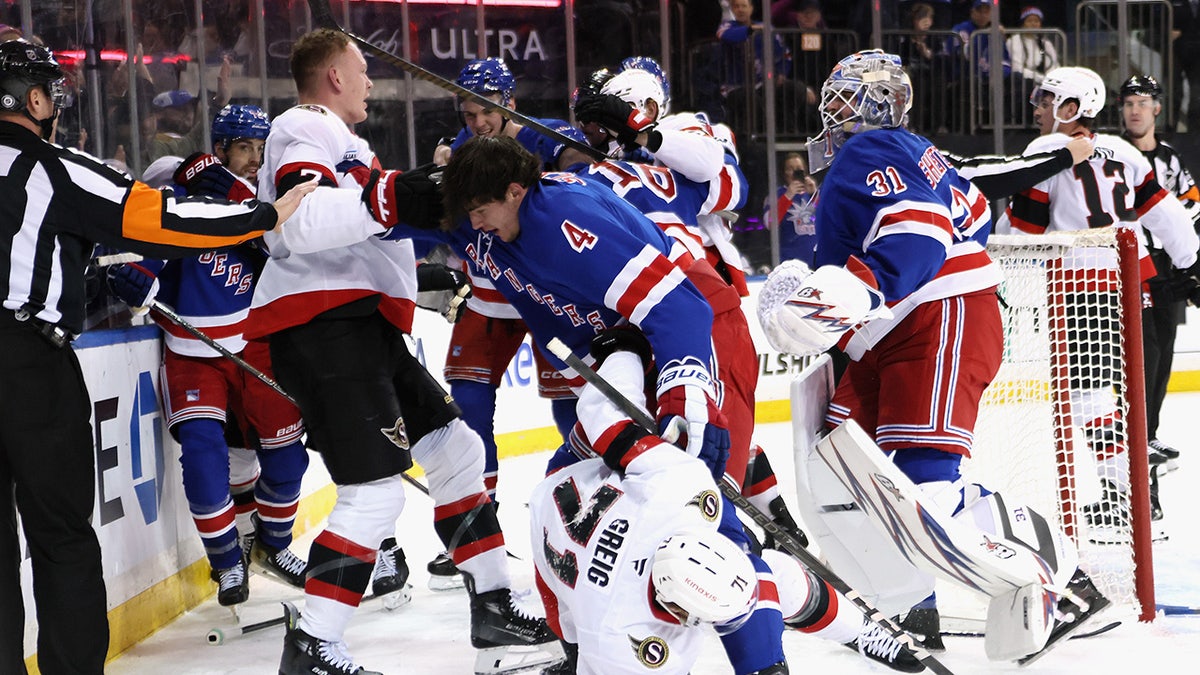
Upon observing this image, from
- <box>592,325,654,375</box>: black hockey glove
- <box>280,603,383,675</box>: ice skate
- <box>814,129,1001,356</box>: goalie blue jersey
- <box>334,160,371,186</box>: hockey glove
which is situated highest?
<box>334,160,371,186</box>: hockey glove

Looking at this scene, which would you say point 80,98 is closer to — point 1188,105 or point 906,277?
point 906,277

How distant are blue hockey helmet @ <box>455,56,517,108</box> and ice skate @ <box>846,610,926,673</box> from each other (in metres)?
Result: 1.84

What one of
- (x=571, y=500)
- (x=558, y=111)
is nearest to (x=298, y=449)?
(x=571, y=500)

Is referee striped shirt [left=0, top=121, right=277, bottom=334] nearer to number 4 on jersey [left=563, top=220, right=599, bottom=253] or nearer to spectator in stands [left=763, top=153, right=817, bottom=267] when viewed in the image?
number 4 on jersey [left=563, top=220, right=599, bottom=253]

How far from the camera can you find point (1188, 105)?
27.4 ft

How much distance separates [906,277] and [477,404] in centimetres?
151

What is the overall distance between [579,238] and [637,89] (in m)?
1.60

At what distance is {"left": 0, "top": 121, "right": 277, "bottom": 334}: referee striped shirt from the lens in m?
2.39

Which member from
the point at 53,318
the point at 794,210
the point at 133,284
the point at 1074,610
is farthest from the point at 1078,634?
the point at 794,210

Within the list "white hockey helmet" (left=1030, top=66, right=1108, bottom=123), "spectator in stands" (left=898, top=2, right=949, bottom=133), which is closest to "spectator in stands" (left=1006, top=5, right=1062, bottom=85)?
"spectator in stands" (left=898, top=2, right=949, bottom=133)

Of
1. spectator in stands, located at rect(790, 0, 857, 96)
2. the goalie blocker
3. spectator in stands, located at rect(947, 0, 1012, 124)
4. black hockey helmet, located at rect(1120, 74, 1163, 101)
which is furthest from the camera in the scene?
spectator in stands, located at rect(947, 0, 1012, 124)

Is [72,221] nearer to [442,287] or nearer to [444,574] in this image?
[442,287]

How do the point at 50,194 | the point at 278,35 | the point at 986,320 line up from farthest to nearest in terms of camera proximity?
the point at 278,35, the point at 986,320, the point at 50,194

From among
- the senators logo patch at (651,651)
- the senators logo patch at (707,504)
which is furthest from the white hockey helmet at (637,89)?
the senators logo patch at (651,651)
